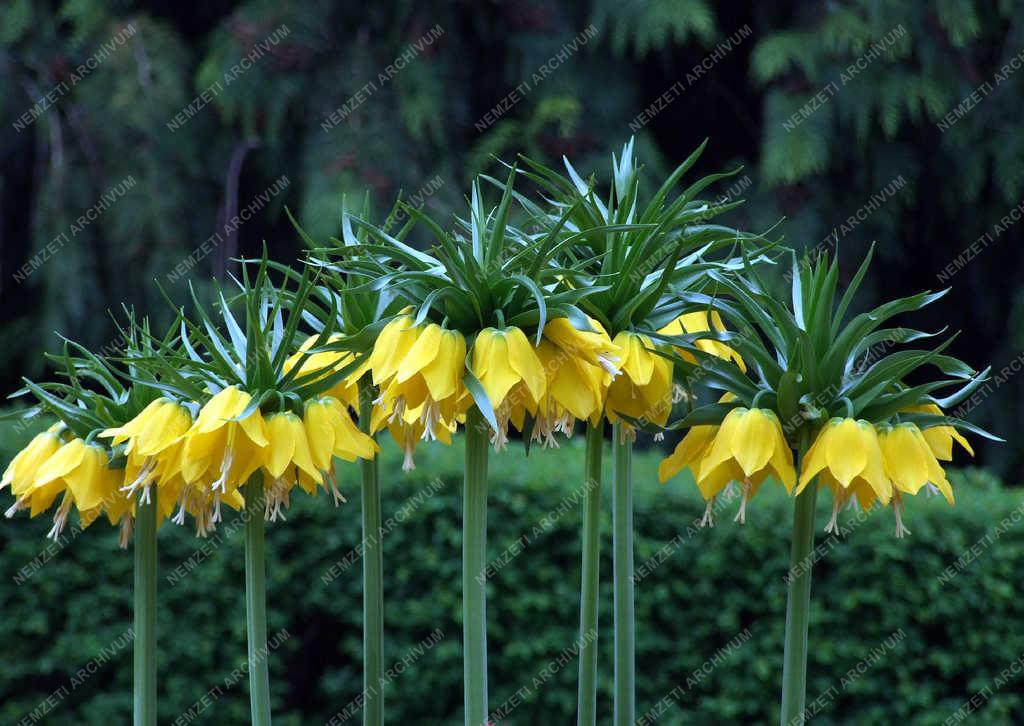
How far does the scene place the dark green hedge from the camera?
11.6 ft

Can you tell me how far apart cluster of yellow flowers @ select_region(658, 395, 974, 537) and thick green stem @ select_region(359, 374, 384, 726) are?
354 mm

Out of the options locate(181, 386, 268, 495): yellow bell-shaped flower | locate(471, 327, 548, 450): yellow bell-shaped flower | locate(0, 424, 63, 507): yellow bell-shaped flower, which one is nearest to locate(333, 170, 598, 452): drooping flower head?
locate(471, 327, 548, 450): yellow bell-shaped flower

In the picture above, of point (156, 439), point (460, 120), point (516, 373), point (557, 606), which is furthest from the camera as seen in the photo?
point (460, 120)

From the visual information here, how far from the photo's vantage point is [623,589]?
1.39 m

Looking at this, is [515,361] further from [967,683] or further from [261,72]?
[261,72]

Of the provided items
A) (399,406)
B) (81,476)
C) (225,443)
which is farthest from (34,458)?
(399,406)

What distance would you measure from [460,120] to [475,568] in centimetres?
409

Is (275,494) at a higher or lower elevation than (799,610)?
higher

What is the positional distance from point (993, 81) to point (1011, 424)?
146cm

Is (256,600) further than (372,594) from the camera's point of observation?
No

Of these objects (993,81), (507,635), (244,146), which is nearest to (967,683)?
(507,635)

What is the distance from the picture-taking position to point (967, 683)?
3.62m

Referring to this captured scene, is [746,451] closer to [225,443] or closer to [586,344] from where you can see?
[586,344]

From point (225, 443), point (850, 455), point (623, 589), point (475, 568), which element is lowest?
point (623, 589)
